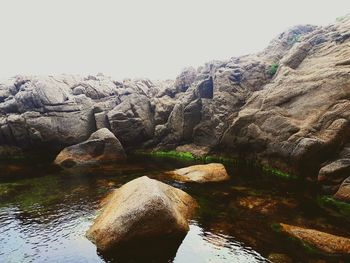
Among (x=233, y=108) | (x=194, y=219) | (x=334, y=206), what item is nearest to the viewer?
(x=194, y=219)

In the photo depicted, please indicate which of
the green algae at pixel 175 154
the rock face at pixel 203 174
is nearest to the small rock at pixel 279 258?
the rock face at pixel 203 174

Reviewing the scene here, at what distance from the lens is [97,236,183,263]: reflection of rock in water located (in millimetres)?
13969

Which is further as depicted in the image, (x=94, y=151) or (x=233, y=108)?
(x=233, y=108)

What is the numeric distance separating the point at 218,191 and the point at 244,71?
24816 millimetres

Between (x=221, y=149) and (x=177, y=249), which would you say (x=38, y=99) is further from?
(x=177, y=249)

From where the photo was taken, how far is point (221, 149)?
40.2 m

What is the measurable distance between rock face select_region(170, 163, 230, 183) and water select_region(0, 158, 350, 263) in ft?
3.70

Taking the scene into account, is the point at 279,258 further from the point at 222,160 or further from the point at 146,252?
the point at 222,160

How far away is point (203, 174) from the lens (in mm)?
28500

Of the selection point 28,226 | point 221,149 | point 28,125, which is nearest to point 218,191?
point 28,226

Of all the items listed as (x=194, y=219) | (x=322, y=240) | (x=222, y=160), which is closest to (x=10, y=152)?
(x=222, y=160)

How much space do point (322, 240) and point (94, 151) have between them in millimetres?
31029

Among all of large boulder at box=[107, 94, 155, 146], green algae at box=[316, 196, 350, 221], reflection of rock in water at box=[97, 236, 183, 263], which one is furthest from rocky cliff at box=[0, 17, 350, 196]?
reflection of rock in water at box=[97, 236, 183, 263]

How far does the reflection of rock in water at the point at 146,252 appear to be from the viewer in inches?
550
